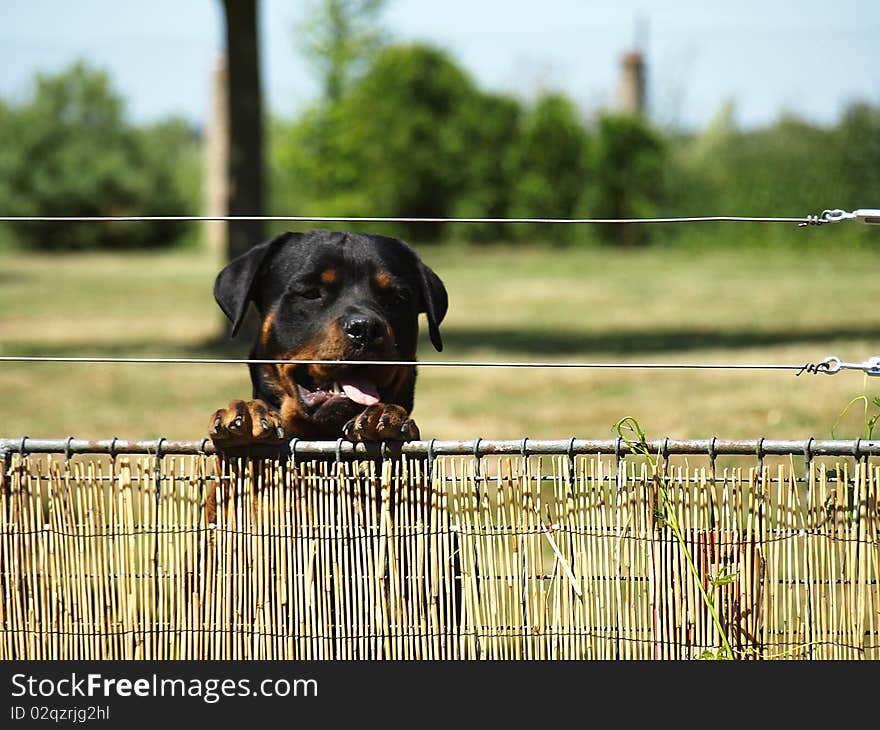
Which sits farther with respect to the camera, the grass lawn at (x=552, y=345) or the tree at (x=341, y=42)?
the tree at (x=341, y=42)

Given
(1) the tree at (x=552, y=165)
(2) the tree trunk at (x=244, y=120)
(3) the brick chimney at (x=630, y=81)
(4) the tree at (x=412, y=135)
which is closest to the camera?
(2) the tree trunk at (x=244, y=120)

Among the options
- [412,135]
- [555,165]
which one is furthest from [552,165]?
[412,135]

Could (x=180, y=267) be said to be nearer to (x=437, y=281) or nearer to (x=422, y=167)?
(x=422, y=167)

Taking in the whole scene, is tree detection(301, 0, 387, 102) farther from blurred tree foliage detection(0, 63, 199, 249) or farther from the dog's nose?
the dog's nose

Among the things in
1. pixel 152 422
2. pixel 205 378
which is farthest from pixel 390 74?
pixel 152 422

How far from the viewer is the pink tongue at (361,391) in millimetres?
4105

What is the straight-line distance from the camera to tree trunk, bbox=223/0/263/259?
552 inches

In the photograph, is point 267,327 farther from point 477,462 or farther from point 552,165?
point 552,165

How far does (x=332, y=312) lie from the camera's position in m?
4.26

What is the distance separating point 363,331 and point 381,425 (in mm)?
535

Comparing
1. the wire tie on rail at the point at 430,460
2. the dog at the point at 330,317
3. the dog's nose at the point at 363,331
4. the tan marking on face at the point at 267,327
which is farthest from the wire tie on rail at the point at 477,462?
the tan marking on face at the point at 267,327

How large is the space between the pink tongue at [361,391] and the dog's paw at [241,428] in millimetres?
409

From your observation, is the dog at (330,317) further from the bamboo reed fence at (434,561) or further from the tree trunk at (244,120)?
Result: the tree trunk at (244,120)

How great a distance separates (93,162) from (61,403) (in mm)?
27155
